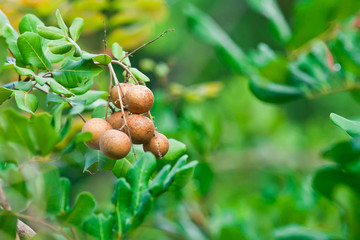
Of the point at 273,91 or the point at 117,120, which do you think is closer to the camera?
the point at 117,120

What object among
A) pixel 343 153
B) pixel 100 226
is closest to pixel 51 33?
pixel 100 226

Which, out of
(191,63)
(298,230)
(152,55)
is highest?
(298,230)

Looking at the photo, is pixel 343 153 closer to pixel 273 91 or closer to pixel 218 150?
pixel 273 91

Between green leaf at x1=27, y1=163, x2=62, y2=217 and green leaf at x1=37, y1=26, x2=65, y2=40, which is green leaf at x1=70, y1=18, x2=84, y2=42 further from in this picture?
green leaf at x1=27, y1=163, x2=62, y2=217

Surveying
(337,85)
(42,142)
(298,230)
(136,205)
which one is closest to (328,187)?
(298,230)

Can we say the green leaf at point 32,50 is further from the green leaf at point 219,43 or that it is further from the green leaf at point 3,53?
the green leaf at point 219,43

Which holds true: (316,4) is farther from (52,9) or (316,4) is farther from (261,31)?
(261,31)
